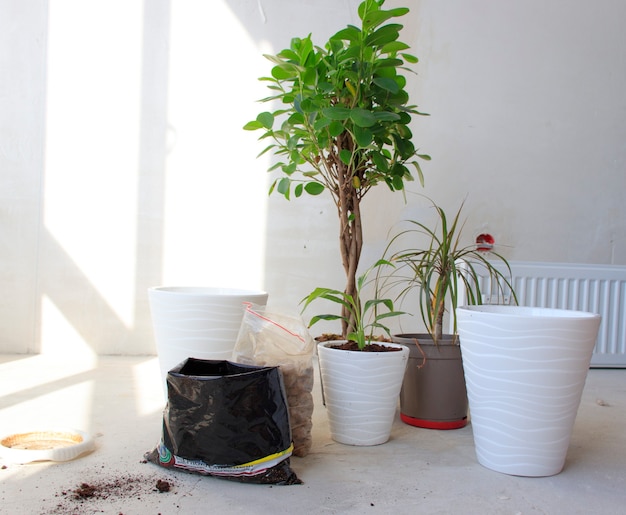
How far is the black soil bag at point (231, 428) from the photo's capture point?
3.78 ft

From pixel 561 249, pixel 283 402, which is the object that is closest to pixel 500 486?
pixel 283 402

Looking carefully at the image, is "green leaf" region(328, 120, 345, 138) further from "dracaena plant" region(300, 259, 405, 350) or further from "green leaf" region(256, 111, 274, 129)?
"dracaena plant" region(300, 259, 405, 350)

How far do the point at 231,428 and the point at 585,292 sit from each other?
2101 mm

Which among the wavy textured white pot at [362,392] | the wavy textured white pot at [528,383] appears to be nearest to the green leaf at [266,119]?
the wavy textured white pot at [362,392]

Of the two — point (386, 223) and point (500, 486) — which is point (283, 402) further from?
point (386, 223)

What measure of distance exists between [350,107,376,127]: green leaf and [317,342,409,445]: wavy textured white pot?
1.85 feet

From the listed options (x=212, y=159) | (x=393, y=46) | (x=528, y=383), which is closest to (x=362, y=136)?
(x=393, y=46)

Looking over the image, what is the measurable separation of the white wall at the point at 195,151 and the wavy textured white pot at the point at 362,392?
3.91 ft

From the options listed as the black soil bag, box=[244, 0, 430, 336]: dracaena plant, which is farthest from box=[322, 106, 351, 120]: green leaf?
the black soil bag

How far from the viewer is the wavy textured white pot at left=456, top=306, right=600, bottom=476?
1.21m

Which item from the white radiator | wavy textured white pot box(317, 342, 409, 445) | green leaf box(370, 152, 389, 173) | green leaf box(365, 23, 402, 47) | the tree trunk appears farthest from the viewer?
the white radiator

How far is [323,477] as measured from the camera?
122cm

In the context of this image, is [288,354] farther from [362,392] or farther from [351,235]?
[351,235]

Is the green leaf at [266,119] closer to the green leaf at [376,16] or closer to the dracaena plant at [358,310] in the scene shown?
the green leaf at [376,16]
